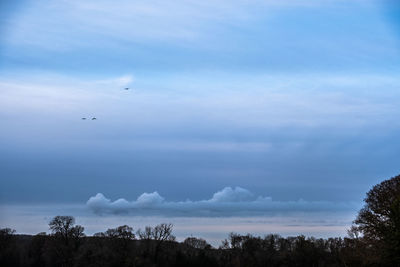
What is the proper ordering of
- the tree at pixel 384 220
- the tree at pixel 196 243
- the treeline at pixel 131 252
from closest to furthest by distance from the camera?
the tree at pixel 384 220, the treeline at pixel 131 252, the tree at pixel 196 243

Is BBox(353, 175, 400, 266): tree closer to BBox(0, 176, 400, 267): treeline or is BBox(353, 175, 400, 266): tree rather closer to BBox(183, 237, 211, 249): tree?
BBox(0, 176, 400, 267): treeline

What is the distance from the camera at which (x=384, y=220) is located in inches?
2483

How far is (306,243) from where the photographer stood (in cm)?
12044

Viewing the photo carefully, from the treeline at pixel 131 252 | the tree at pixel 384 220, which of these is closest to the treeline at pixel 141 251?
the treeline at pixel 131 252

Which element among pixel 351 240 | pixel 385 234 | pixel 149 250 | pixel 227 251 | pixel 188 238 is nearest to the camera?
pixel 385 234

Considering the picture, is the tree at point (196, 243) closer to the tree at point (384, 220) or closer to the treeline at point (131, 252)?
the treeline at point (131, 252)

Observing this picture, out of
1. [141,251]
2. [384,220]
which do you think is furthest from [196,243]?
[384,220]

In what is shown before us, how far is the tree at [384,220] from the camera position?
57188 mm

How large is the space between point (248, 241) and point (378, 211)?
69713 mm

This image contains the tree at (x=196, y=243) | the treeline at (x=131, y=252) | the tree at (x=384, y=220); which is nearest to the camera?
the tree at (x=384, y=220)

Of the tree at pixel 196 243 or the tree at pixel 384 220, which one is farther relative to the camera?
the tree at pixel 196 243

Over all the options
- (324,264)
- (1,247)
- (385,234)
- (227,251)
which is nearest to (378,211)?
(385,234)

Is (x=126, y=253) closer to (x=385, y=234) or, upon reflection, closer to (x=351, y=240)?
(x=351, y=240)

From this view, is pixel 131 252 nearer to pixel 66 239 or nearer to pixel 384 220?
pixel 66 239
